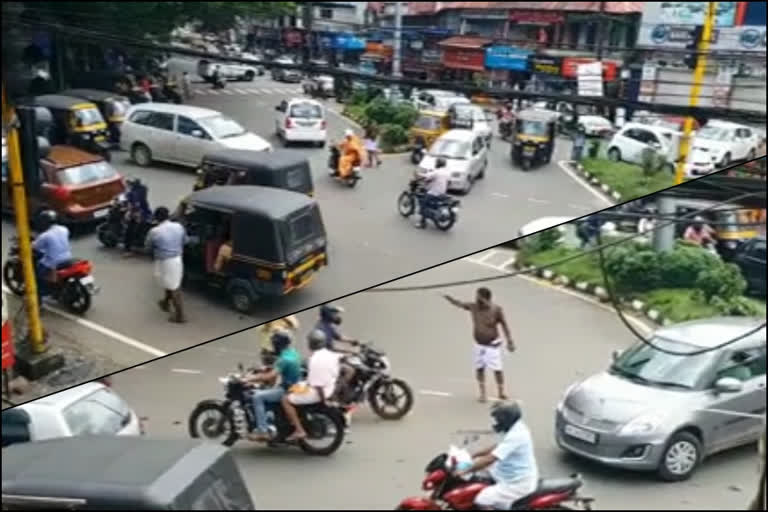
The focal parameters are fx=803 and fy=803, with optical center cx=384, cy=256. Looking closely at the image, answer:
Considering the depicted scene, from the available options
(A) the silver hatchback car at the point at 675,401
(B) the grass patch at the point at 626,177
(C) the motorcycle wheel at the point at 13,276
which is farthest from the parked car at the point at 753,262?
(C) the motorcycle wheel at the point at 13,276

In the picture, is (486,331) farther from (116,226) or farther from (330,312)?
(116,226)

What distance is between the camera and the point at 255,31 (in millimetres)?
602

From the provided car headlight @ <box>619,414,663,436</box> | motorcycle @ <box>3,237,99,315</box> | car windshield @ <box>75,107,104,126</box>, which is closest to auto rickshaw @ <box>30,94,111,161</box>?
car windshield @ <box>75,107,104,126</box>

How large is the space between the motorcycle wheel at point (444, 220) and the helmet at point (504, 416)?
0.19m

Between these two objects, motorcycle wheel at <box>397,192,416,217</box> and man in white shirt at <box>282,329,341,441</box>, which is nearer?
man in white shirt at <box>282,329,341,441</box>

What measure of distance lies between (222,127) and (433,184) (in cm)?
19

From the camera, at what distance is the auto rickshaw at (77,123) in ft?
1.77

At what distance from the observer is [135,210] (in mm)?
619

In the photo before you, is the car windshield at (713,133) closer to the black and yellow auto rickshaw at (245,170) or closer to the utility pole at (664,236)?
the utility pole at (664,236)

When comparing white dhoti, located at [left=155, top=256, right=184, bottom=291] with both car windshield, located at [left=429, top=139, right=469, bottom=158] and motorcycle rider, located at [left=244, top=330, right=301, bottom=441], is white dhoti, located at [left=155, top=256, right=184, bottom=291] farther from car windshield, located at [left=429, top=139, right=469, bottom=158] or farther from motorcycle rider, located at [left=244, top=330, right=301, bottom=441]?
car windshield, located at [left=429, top=139, right=469, bottom=158]

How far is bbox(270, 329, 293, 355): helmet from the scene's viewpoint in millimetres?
566

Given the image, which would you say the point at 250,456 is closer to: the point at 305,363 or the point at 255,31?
the point at 305,363

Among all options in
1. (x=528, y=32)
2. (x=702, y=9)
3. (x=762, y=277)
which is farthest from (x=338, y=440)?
(x=702, y=9)

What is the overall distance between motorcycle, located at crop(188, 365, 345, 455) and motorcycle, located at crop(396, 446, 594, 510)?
73mm
